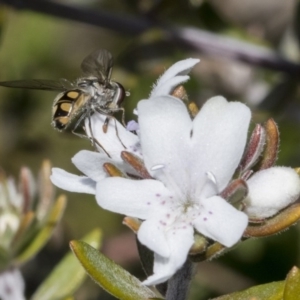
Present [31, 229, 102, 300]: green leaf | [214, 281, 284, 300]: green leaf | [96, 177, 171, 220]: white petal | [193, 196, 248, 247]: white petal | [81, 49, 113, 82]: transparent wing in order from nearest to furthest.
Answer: [193, 196, 248, 247]: white petal
[96, 177, 171, 220]: white petal
[214, 281, 284, 300]: green leaf
[81, 49, 113, 82]: transparent wing
[31, 229, 102, 300]: green leaf

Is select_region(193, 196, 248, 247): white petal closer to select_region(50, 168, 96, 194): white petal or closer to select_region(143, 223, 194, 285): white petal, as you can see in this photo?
select_region(143, 223, 194, 285): white petal

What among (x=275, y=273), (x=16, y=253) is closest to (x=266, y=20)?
(x=275, y=273)

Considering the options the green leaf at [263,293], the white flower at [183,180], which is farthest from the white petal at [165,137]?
the green leaf at [263,293]

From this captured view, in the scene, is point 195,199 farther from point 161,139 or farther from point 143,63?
point 143,63

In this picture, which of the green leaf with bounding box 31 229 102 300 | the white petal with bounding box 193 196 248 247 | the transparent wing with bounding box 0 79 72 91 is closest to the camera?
the white petal with bounding box 193 196 248 247

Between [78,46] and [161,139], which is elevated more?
[161,139]

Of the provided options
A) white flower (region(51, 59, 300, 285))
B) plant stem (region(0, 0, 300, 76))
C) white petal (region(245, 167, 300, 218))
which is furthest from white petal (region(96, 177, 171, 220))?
plant stem (region(0, 0, 300, 76))

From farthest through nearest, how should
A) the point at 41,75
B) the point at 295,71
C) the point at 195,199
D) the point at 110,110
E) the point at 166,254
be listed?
1. the point at 41,75
2. the point at 295,71
3. the point at 110,110
4. the point at 195,199
5. the point at 166,254

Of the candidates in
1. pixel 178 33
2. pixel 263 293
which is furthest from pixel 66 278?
pixel 178 33
